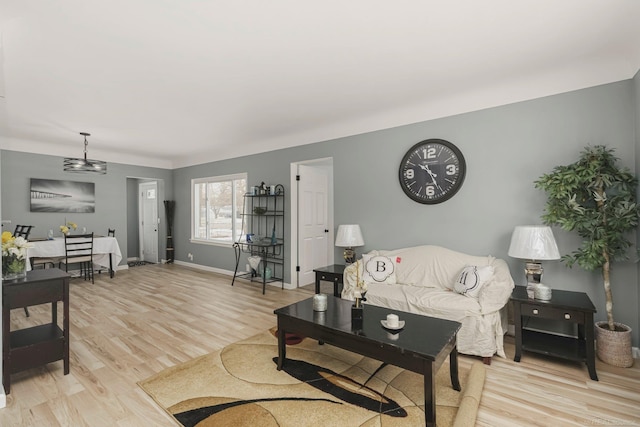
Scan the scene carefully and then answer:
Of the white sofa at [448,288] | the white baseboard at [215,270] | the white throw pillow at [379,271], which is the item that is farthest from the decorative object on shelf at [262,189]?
the white throw pillow at [379,271]

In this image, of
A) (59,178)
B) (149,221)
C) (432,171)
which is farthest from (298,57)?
(149,221)

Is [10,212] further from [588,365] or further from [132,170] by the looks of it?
[588,365]

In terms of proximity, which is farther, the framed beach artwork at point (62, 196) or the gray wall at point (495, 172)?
the framed beach artwork at point (62, 196)

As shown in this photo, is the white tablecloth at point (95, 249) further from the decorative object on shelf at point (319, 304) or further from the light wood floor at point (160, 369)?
the decorative object on shelf at point (319, 304)

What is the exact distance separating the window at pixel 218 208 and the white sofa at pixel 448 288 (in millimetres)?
3295

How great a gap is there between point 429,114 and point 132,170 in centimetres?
635

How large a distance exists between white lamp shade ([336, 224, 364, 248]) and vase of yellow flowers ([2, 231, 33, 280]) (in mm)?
3024

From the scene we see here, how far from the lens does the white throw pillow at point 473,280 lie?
285 centimetres

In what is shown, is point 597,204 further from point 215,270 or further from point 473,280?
point 215,270

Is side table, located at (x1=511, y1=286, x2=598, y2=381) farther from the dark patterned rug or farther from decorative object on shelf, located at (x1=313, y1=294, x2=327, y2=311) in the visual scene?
the dark patterned rug

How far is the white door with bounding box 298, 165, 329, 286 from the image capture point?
203 inches

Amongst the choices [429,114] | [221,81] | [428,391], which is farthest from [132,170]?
[428,391]

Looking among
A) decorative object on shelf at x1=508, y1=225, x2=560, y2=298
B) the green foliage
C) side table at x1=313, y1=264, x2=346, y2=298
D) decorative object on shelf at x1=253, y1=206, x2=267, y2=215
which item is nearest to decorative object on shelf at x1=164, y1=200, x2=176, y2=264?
decorative object on shelf at x1=253, y1=206, x2=267, y2=215

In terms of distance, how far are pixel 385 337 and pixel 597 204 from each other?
2189 millimetres
